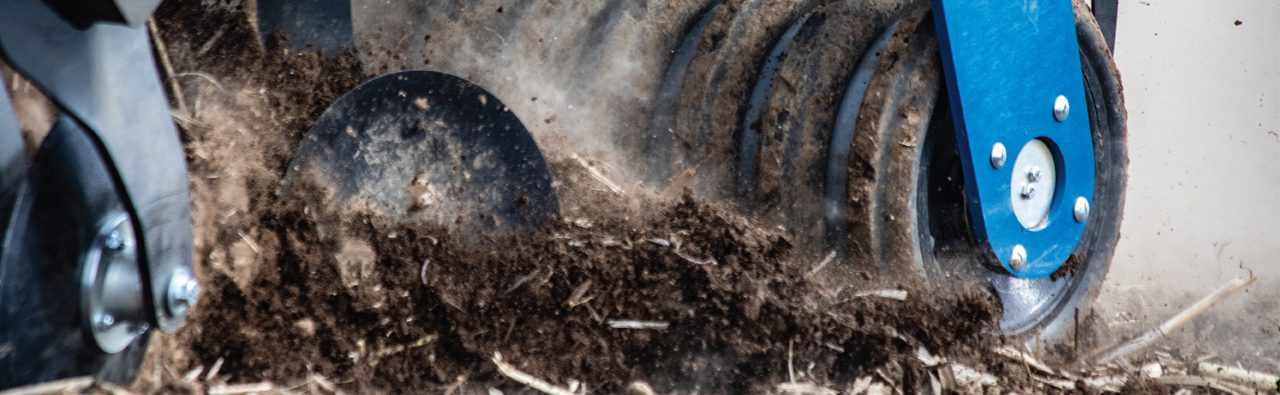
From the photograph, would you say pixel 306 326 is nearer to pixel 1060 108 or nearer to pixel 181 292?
pixel 181 292

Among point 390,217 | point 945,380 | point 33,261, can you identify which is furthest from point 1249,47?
point 33,261

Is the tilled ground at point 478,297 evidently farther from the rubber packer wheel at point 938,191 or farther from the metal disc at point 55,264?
the metal disc at point 55,264

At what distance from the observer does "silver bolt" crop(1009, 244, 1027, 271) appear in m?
1.76

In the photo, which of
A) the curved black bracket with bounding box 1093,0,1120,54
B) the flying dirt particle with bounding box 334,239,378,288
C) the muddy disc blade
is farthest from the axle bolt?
the flying dirt particle with bounding box 334,239,378,288

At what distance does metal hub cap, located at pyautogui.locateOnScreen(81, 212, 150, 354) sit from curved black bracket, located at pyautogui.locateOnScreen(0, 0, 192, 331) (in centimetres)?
2

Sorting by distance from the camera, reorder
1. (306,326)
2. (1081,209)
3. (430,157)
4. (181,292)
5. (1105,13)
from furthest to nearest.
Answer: (1105,13), (1081,209), (430,157), (306,326), (181,292)

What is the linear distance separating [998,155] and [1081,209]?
0.30 metres

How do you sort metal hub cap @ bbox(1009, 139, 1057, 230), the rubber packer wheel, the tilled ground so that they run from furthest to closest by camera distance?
metal hub cap @ bbox(1009, 139, 1057, 230), the rubber packer wheel, the tilled ground

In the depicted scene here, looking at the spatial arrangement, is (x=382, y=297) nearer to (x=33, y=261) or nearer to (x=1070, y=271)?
(x=33, y=261)

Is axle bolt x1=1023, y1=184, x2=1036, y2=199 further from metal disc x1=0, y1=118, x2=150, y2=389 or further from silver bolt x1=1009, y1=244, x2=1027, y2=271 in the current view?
metal disc x1=0, y1=118, x2=150, y2=389

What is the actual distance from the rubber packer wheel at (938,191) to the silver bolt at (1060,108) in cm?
14

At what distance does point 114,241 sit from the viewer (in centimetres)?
112

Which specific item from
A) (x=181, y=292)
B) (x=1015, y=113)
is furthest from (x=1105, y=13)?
(x=181, y=292)

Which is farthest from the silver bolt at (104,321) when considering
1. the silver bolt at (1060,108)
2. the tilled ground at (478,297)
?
the silver bolt at (1060,108)
